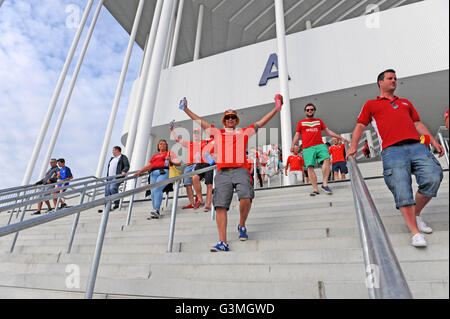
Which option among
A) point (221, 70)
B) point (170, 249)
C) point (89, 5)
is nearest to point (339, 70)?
point (221, 70)

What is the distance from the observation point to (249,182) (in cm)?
296

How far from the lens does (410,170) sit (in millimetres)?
2268

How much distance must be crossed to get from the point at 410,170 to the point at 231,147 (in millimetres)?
1603

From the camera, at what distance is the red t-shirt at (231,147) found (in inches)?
119

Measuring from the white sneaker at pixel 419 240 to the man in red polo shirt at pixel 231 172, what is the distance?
4.51 feet

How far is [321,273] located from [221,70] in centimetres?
1022

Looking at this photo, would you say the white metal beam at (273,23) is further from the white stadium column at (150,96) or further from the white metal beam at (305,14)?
the white stadium column at (150,96)

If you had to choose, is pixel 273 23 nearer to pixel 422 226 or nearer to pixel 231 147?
pixel 231 147

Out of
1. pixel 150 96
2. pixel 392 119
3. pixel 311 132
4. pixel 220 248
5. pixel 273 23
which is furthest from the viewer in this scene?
pixel 273 23

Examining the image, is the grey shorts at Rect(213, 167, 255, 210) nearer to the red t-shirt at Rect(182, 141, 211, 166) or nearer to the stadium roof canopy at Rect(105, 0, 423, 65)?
the red t-shirt at Rect(182, 141, 211, 166)

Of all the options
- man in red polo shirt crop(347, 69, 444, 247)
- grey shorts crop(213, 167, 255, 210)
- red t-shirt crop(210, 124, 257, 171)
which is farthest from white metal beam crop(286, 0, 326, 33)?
grey shorts crop(213, 167, 255, 210)

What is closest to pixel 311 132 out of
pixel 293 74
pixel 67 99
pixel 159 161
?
pixel 159 161

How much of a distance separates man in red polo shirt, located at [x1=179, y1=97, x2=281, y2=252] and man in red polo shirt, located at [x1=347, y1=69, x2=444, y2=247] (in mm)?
1052

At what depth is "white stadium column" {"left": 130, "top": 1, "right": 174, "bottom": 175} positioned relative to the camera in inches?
353
